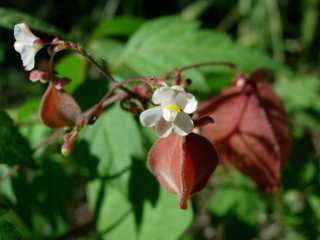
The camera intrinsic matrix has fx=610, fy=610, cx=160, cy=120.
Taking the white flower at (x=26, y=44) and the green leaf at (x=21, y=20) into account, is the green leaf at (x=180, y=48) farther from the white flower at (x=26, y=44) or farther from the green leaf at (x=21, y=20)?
the white flower at (x=26, y=44)

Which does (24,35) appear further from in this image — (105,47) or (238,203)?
(105,47)

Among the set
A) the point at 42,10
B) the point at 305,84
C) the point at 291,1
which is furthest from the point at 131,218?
the point at 42,10

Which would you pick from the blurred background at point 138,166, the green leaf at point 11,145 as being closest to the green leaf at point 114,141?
the blurred background at point 138,166

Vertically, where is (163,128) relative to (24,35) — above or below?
below

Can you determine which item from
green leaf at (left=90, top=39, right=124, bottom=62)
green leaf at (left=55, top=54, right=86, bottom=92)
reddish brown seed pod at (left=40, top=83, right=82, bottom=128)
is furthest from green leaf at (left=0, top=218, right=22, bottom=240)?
green leaf at (left=90, top=39, right=124, bottom=62)

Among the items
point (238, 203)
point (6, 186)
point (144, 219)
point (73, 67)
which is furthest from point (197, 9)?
point (144, 219)

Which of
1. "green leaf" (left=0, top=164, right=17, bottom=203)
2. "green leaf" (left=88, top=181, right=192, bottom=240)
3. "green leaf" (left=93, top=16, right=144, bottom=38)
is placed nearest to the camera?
"green leaf" (left=88, top=181, right=192, bottom=240)

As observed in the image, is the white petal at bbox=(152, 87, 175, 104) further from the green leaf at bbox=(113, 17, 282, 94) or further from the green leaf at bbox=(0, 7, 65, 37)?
the green leaf at bbox=(113, 17, 282, 94)
